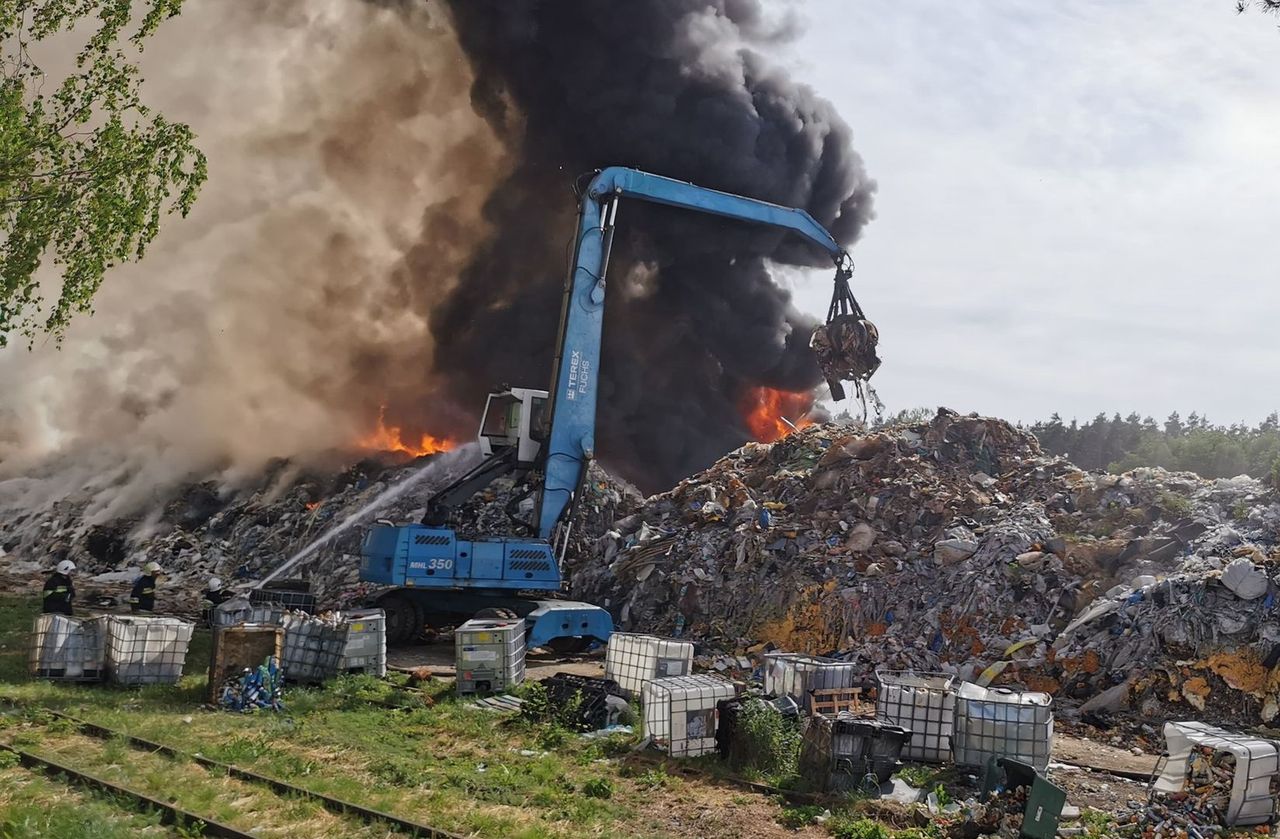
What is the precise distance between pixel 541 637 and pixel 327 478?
46.8 ft

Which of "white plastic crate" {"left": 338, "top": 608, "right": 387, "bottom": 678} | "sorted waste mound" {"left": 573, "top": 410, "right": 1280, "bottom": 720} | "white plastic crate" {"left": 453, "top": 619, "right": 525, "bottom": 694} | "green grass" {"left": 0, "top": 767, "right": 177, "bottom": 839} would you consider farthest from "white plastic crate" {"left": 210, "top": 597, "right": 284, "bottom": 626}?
"sorted waste mound" {"left": 573, "top": 410, "right": 1280, "bottom": 720}

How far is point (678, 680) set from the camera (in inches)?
407

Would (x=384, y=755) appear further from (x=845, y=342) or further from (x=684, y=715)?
(x=845, y=342)

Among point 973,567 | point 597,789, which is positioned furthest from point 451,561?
point 973,567

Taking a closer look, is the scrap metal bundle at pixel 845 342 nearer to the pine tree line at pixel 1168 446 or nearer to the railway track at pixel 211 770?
the pine tree line at pixel 1168 446

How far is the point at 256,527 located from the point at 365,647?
1455cm

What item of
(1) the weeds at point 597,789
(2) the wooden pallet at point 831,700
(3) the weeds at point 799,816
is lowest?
(1) the weeds at point 597,789

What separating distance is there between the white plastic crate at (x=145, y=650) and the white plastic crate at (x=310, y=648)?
1.16 m

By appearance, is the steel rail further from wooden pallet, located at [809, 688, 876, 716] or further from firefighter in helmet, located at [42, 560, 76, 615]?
firefighter in helmet, located at [42, 560, 76, 615]

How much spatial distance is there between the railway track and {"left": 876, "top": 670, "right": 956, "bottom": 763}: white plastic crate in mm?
4843

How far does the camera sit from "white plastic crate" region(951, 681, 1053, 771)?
927 cm

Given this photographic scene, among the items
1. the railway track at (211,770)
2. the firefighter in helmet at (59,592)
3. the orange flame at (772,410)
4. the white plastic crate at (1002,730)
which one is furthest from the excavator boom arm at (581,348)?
the orange flame at (772,410)

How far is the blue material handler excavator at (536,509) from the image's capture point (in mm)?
15633

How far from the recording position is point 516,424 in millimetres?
17422
